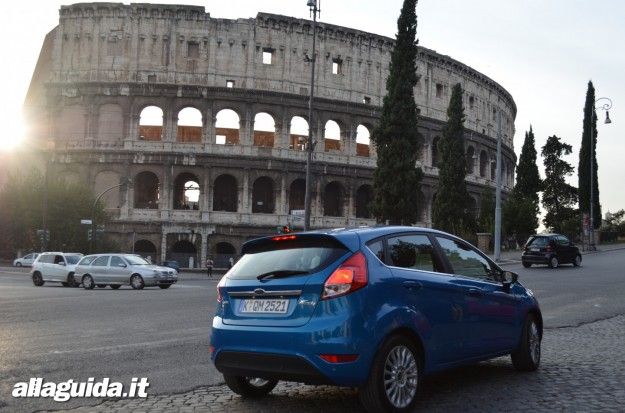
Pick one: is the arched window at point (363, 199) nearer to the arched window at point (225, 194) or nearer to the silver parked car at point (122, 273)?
the arched window at point (225, 194)

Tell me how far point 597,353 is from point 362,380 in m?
4.77

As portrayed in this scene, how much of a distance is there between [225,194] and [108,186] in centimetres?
878

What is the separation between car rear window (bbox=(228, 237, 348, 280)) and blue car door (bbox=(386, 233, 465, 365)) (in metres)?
0.53

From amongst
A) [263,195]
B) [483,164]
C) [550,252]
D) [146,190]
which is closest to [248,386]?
[550,252]

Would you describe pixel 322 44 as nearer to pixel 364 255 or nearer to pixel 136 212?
pixel 136 212

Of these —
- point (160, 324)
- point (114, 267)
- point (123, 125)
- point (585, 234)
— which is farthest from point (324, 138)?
point (160, 324)

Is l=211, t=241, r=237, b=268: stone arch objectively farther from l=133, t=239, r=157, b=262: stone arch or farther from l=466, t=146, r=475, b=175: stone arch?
l=466, t=146, r=475, b=175: stone arch

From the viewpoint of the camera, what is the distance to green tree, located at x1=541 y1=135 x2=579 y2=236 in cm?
7686

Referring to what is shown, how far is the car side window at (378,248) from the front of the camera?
209 inches

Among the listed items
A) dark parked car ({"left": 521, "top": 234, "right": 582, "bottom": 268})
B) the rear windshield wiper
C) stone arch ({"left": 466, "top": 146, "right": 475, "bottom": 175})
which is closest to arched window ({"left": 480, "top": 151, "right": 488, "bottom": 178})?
stone arch ({"left": 466, "top": 146, "right": 475, "bottom": 175})

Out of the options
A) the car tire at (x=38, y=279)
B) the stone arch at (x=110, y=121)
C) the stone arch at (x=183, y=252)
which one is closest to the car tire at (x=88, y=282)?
the car tire at (x=38, y=279)

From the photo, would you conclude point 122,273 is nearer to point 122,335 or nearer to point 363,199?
point 122,335

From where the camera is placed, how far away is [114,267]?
2509 cm

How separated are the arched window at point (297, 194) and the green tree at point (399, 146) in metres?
10.1
